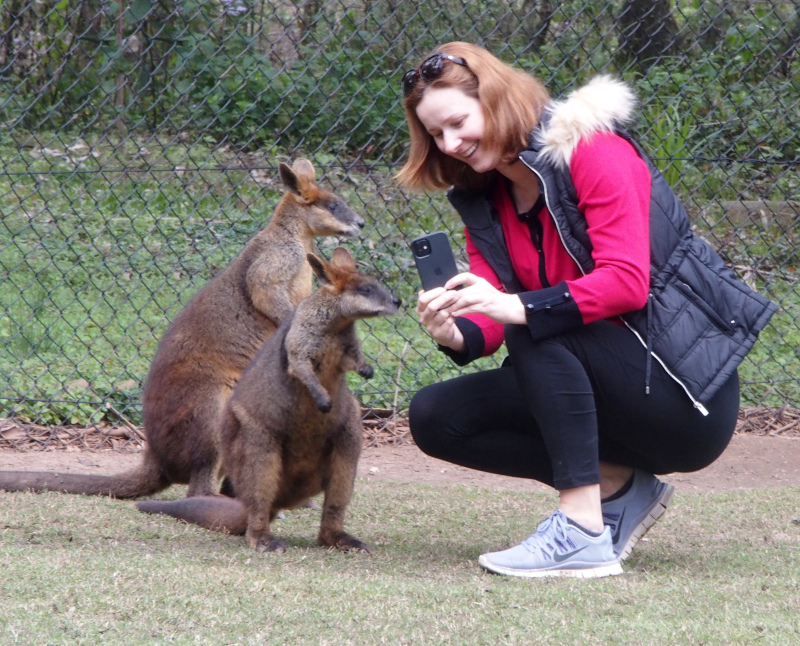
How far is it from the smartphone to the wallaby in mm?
1215

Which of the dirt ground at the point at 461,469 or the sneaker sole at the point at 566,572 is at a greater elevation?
the sneaker sole at the point at 566,572

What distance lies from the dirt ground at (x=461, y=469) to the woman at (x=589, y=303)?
145 cm

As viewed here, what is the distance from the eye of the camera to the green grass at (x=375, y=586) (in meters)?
2.17

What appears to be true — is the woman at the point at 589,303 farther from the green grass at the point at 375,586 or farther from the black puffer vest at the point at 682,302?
the green grass at the point at 375,586

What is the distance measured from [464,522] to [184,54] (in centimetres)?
395

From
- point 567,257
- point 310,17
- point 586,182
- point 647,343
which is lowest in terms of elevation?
point 647,343

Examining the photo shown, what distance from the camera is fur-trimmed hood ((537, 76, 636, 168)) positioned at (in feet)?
8.86

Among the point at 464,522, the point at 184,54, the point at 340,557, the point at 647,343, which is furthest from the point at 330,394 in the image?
the point at 184,54

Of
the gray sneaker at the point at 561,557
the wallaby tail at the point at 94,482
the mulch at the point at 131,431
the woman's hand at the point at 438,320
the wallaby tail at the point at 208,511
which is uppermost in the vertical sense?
the woman's hand at the point at 438,320

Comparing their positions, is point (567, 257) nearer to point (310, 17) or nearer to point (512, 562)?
point (512, 562)

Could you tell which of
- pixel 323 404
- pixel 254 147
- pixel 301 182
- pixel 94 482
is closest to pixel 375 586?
pixel 323 404

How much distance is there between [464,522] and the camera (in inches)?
140

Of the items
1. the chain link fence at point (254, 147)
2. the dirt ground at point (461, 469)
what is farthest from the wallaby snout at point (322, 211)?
the dirt ground at point (461, 469)

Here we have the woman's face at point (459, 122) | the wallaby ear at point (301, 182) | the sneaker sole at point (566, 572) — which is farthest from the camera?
the wallaby ear at point (301, 182)
